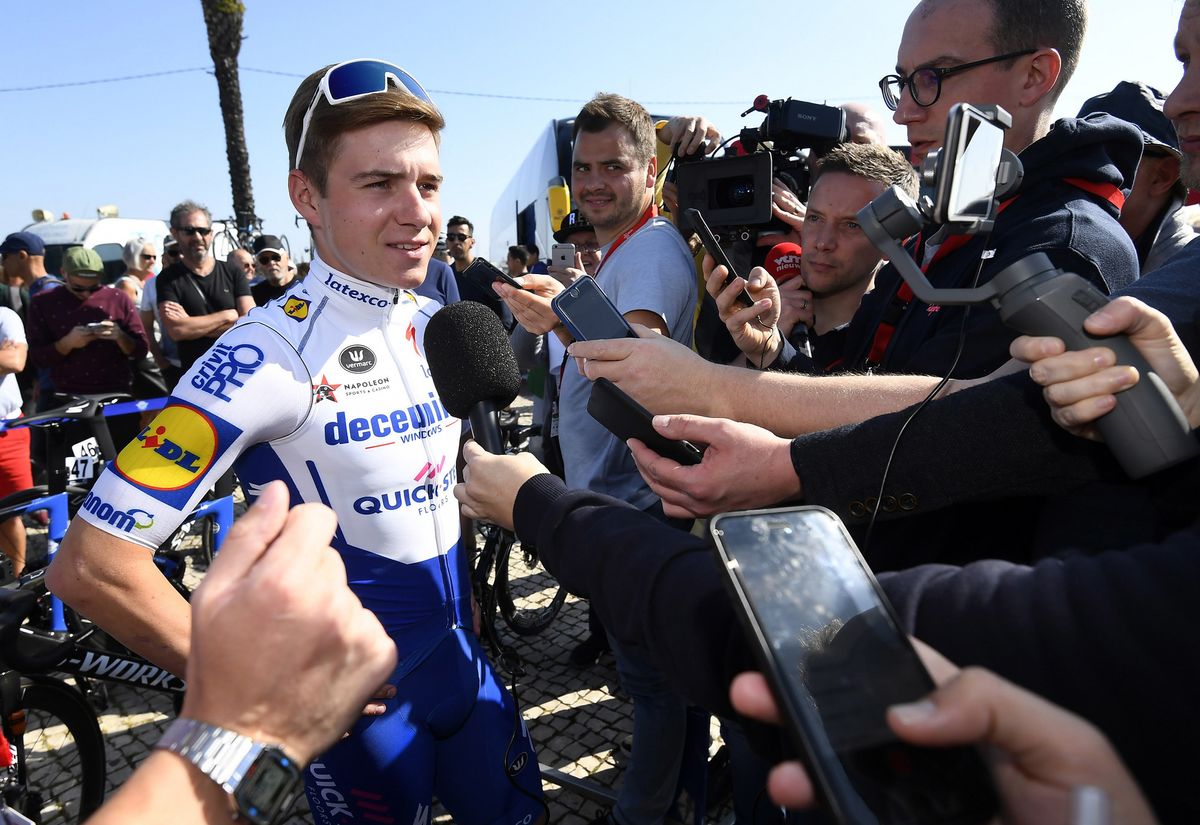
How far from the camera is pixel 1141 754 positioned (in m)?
0.75

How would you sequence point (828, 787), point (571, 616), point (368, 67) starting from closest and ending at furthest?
1. point (828, 787)
2. point (368, 67)
3. point (571, 616)

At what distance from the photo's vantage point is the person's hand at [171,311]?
240 inches

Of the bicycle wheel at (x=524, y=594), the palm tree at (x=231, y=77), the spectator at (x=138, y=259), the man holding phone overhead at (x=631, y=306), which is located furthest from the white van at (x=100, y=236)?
the man holding phone overhead at (x=631, y=306)

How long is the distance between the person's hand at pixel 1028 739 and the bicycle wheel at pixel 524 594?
3319mm

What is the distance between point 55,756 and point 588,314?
371cm

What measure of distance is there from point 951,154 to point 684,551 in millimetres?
794

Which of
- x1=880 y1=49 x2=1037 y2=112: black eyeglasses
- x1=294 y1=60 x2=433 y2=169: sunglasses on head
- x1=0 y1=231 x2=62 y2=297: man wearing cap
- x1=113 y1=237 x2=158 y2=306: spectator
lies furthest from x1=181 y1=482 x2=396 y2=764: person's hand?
x1=113 y1=237 x2=158 y2=306: spectator

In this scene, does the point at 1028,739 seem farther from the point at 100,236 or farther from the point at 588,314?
the point at 100,236

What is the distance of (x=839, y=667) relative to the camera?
0.83 meters

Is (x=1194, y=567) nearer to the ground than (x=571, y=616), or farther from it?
farther from it

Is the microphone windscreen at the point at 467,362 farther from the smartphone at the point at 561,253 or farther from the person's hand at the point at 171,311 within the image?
the person's hand at the point at 171,311

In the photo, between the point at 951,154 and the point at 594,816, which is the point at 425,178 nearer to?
the point at 951,154

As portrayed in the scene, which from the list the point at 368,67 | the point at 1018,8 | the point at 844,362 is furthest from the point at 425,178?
the point at 1018,8

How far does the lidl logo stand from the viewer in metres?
1.98
